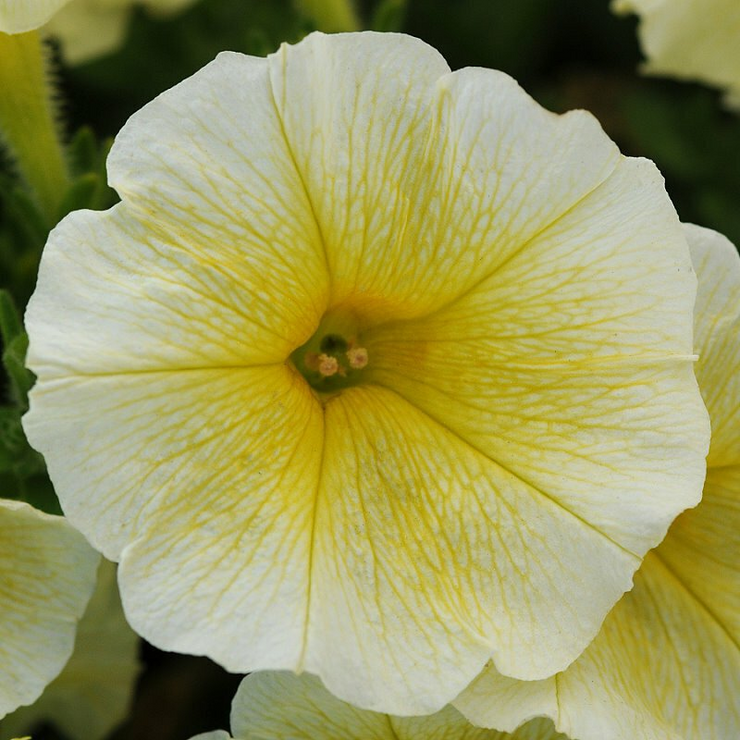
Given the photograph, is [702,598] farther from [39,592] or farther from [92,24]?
[92,24]

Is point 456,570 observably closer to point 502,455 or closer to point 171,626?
point 502,455

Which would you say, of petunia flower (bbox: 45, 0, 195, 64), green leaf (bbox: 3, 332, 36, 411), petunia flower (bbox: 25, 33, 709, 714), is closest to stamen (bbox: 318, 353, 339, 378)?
petunia flower (bbox: 25, 33, 709, 714)

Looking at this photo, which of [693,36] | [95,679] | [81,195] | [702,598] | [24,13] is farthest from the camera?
[693,36]

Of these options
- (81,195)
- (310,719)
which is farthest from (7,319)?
(310,719)

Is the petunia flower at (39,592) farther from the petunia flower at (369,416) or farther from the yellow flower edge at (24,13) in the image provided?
the yellow flower edge at (24,13)

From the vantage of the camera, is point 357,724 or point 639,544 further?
point 357,724

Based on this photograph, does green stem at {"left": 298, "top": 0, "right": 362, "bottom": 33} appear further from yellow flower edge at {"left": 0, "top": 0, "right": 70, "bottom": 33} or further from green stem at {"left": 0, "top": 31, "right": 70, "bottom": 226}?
yellow flower edge at {"left": 0, "top": 0, "right": 70, "bottom": 33}

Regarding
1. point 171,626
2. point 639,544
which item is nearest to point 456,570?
point 639,544

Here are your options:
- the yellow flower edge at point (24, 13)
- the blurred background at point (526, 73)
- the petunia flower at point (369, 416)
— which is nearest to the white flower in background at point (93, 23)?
the blurred background at point (526, 73)
